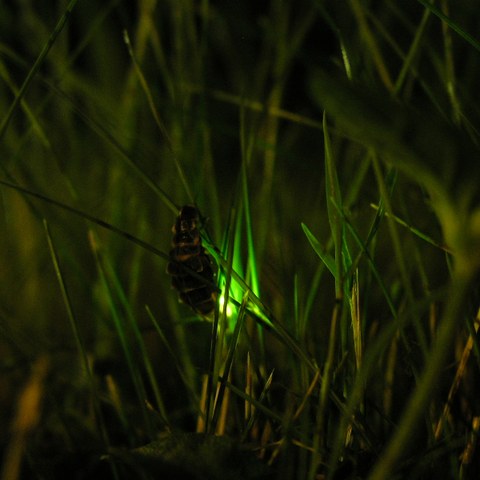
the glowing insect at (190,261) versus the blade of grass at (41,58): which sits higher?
the blade of grass at (41,58)

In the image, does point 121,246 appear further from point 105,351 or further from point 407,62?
point 407,62

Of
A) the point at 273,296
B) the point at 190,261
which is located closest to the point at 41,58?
the point at 190,261

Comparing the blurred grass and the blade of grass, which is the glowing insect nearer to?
the blurred grass

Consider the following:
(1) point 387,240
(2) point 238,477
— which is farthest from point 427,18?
(1) point 387,240

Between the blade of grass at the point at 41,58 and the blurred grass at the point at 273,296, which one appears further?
the blade of grass at the point at 41,58

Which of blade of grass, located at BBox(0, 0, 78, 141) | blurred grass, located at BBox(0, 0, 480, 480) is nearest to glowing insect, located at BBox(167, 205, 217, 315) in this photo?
blurred grass, located at BBox(0, 0, 480, 480)

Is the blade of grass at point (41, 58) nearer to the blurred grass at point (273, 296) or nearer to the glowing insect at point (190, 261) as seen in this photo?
the blurred grass at point (273, 296)

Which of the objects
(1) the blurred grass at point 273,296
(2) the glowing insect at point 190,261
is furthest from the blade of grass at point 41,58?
(2) the glowing insect at point 190,261
